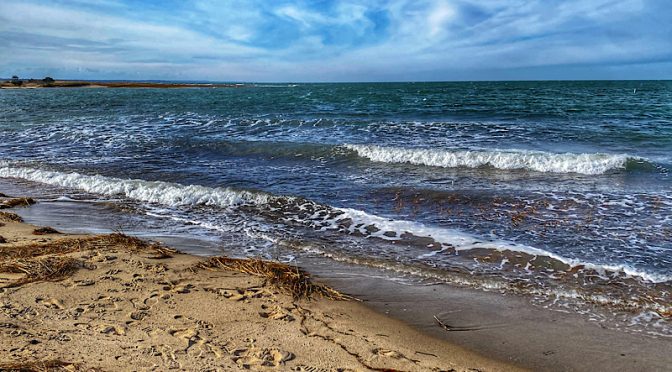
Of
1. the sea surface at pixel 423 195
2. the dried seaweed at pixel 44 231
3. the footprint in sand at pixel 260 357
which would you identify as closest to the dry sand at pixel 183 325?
the footprint in sand at pixel 260 357

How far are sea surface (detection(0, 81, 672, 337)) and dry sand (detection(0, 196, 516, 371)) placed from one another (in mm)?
1375

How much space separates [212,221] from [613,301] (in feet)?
20.2

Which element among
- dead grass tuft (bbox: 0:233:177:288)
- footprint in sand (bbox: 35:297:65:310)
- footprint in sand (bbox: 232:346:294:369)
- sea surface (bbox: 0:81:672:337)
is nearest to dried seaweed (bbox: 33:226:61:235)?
dead grass tuft (bbox: 0:233:177:288)

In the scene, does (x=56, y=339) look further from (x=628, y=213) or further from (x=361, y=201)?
(x=628, y=213)

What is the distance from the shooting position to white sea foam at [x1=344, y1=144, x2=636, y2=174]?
11883 millimetres

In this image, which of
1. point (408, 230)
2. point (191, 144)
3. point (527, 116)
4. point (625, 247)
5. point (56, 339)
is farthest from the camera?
point (527, 116)

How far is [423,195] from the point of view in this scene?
9.36m

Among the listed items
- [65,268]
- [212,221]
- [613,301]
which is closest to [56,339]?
[65,268]

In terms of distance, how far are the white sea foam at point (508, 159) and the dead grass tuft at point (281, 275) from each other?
8849 millimetres

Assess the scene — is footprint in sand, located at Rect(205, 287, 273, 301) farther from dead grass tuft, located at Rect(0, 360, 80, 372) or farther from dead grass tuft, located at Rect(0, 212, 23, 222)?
dead grass tuft, located at Rect(0, 212, 23, 222)

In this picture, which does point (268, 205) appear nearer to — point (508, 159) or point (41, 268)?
point (41, 268)

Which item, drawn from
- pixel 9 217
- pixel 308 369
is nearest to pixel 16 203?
pixel 9 217

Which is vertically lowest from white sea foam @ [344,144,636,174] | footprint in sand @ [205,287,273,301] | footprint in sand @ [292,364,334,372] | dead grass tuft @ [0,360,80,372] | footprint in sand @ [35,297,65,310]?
footprint in sand @ [292,364,334,372]

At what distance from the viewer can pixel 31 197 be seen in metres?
9.47
